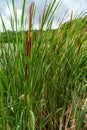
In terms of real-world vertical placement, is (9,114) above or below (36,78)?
below

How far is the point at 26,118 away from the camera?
5.03ft

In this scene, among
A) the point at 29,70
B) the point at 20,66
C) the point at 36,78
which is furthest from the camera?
the point at 20,66

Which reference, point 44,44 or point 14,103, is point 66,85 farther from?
point 14,103

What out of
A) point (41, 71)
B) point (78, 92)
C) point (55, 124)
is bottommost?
point (55, 124)

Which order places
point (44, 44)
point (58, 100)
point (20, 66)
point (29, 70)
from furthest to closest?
point (44, 44) < point (58, 100) < point (20, 66) < point (29, 70)

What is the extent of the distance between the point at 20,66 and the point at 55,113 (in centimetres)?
31

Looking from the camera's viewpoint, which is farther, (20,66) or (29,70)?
(20,66)

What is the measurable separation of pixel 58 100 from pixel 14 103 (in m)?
0.39

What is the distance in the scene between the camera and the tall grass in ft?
5.01

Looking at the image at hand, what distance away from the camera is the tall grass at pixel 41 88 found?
5.01ft

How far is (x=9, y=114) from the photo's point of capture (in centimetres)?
159

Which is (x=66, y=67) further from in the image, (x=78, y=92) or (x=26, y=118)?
(x=26, y=118)

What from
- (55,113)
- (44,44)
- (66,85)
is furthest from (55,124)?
(44,44)

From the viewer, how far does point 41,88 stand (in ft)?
5.70
